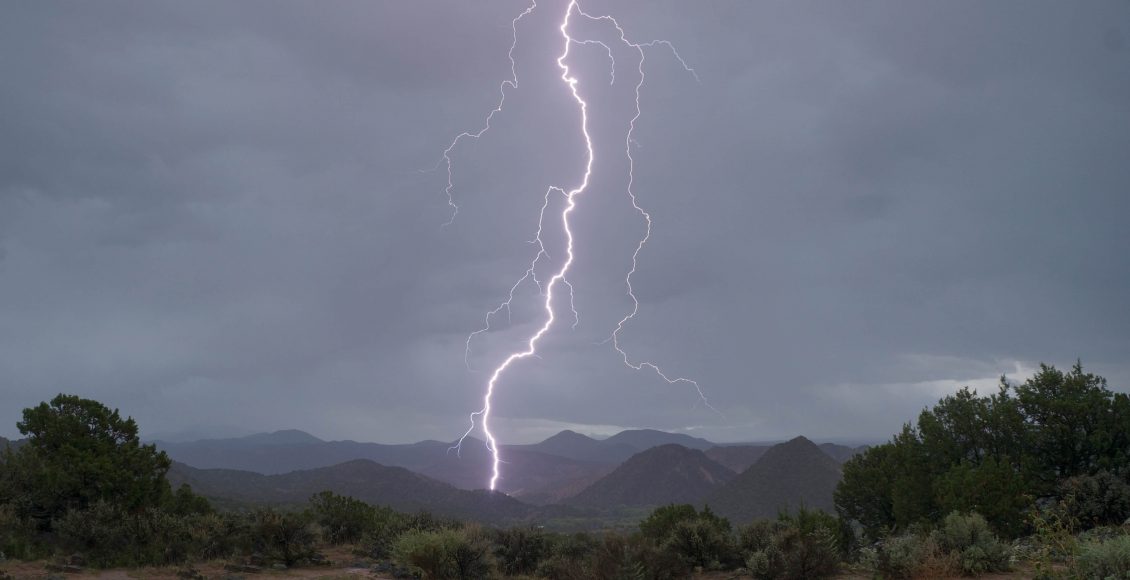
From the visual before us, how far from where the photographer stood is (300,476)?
11869 cm

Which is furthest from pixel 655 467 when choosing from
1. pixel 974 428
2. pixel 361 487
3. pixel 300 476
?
pixel 974 428

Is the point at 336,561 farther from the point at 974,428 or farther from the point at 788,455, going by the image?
the point at 788,455

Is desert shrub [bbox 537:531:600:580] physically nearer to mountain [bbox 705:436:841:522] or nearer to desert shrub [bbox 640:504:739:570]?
desert shrub [bbox 640:504:739:570]

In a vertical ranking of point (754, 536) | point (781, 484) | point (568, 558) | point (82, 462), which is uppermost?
point (82, 462)

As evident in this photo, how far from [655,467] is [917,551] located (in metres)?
119

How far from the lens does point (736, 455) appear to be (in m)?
146

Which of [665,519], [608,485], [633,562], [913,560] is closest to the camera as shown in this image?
[913,560]

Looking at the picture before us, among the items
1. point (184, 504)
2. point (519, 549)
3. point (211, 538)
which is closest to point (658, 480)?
point (184, 504)

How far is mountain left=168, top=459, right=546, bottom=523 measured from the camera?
9994 centimetres

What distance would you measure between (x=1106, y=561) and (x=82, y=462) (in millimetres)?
27849

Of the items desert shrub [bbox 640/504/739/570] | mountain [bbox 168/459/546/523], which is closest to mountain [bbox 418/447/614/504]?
mountain [bbox 168/459/546/523]

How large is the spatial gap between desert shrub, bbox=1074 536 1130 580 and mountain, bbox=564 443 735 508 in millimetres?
108029

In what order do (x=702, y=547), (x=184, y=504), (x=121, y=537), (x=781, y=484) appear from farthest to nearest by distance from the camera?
(x=781, y=484) → (x=184, y=504) → (x=121, y=537) → (x=702, y=547)

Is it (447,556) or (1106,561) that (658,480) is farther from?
(1106,561)
